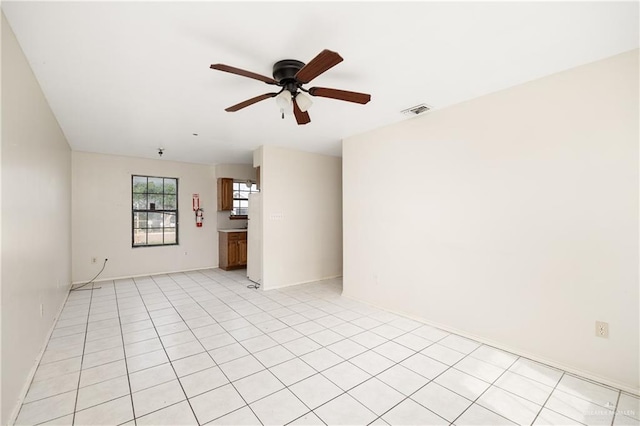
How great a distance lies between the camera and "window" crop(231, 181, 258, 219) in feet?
23.1

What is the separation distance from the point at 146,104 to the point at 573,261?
4.28 meters

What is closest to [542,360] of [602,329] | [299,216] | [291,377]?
[602,329]

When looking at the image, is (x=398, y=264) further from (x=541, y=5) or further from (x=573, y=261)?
(x=541, y=5)

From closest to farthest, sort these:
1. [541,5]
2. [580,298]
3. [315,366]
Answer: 1. [541,5]
2. [580,298]
3. [315,366]

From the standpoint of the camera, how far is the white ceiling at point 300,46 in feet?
5.41

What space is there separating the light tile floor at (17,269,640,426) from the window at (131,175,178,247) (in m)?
2.55

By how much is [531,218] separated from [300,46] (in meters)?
2.43

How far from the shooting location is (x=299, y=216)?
17.2 ft

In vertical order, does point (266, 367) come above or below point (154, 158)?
below

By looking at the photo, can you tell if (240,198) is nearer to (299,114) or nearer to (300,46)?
(299,114)

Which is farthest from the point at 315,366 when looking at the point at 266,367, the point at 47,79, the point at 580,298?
the point at 47,79

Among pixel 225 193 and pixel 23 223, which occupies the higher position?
pixel 225 193

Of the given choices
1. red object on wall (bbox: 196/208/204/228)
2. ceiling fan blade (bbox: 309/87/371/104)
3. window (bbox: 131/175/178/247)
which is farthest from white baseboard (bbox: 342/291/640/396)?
window (bbox: 131/175/178/247)

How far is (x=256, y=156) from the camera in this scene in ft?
16.8
